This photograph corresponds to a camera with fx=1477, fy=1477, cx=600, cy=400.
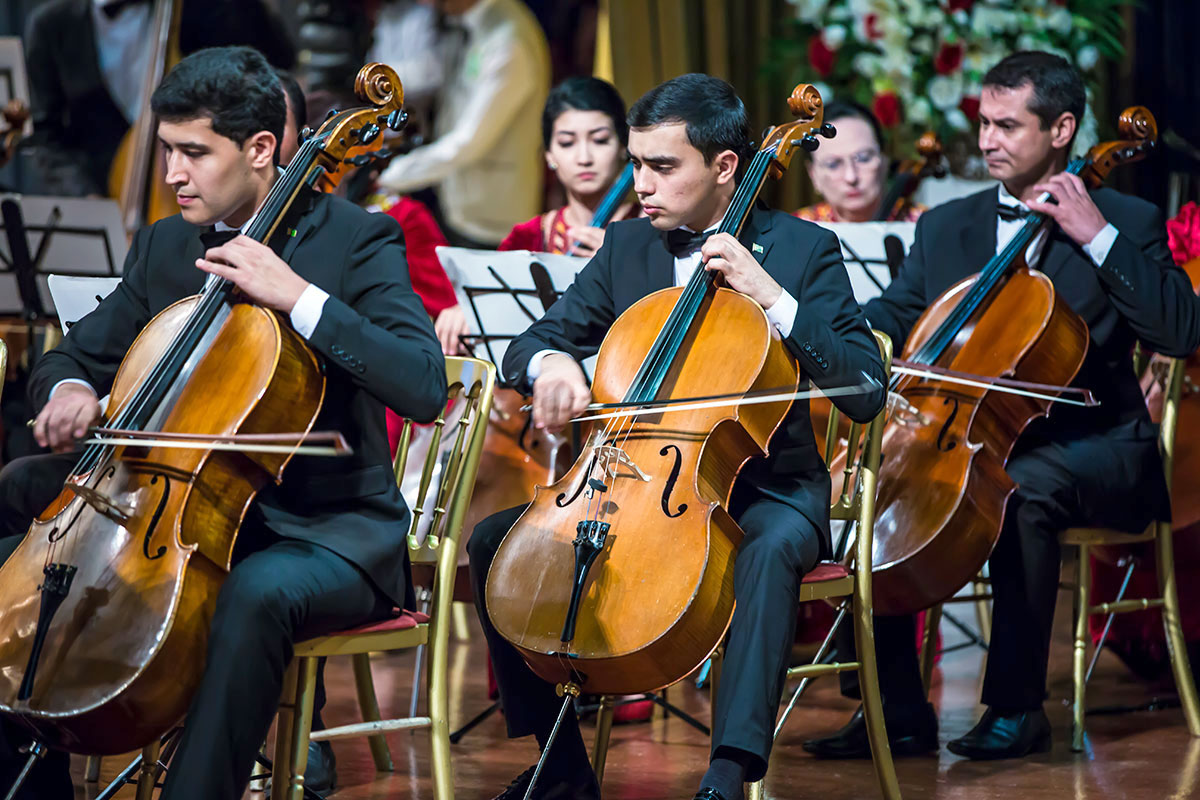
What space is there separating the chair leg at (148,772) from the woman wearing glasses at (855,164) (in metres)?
2.24

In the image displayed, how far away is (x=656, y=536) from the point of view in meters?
1.90

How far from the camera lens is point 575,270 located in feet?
8.94

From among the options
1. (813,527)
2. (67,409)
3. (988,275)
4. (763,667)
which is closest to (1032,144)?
(988,275)

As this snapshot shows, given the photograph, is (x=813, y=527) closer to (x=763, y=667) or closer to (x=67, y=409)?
(x=763, y=667)

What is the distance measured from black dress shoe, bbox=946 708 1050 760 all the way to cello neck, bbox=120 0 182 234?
2.76 m

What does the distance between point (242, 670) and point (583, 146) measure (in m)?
1.79

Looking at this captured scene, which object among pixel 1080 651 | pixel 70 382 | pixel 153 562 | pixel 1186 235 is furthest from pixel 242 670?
pixel 1186 235

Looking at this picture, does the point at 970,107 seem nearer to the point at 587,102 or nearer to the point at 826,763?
the point at 587,102

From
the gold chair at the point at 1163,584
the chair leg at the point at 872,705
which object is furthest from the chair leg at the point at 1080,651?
the chair leg at the point at 872,705

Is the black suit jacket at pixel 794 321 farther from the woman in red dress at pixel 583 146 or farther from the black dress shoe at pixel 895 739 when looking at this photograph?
the woman in red dress at pixel 583 146

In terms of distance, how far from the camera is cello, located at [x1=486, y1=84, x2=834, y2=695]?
6.13 ft

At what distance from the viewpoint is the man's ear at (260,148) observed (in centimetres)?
202

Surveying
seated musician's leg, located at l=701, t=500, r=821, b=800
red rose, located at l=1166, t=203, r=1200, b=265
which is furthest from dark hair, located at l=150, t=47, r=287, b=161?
red rose, located at l=1166, t=203, r=1200, b=265

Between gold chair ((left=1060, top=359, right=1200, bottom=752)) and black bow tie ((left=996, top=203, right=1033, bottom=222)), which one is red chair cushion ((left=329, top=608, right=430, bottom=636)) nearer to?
gold chair ((left=1060, top=359, right=1200, bottom=752))
